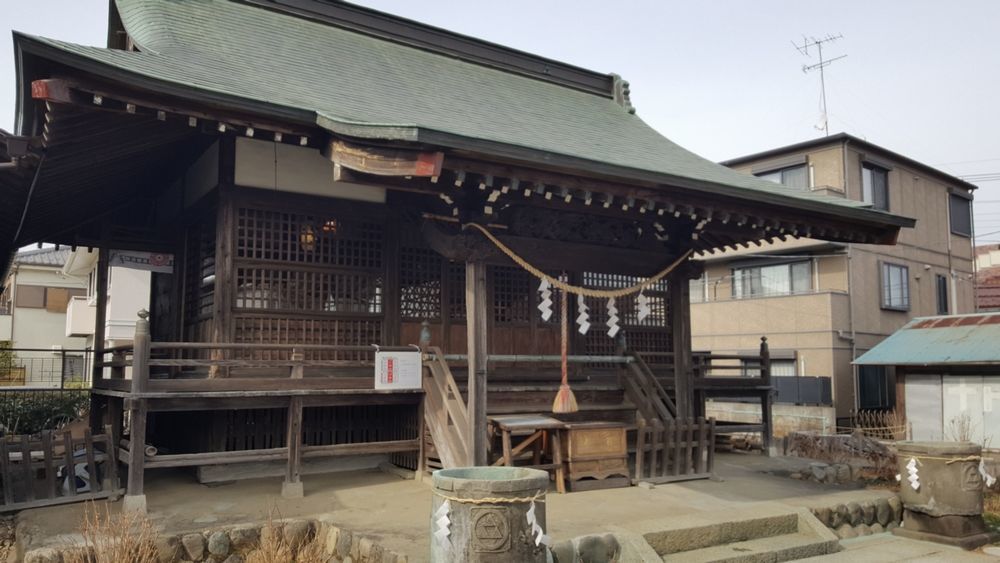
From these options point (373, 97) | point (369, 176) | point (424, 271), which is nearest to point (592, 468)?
point (424, 271)

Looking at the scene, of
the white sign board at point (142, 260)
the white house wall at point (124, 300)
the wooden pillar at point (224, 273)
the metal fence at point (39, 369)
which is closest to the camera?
the wooden pillar at point (224, 273)

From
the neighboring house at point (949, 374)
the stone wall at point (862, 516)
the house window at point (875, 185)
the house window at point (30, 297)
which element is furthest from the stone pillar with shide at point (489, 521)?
the house window at point (30, 297)

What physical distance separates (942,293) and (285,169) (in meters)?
26.6

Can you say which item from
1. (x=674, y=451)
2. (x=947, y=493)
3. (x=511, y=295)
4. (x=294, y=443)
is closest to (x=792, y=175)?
(x=511, y=295)

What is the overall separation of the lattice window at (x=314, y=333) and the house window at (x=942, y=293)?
2481cm

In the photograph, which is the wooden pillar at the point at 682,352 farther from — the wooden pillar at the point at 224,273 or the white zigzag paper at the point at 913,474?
the wooden pillar at the point at 224,273

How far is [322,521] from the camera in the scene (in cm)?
716

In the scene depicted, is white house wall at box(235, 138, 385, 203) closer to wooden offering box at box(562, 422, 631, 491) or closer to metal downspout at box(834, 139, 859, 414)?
wooden offering box at box(562, 422, 631, 491)

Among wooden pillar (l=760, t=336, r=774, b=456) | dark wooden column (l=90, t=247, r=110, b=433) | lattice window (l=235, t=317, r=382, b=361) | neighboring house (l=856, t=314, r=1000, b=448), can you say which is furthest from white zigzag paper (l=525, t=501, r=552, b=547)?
neighboring house (l=856, t=314, r=1000, b=448)

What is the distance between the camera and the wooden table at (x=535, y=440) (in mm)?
8688

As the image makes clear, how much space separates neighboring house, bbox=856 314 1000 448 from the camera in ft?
53.4

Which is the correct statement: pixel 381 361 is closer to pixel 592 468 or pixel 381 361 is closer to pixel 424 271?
pixel 424 271

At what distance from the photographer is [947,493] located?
8180mm

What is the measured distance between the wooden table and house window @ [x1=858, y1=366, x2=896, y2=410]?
1803cm
